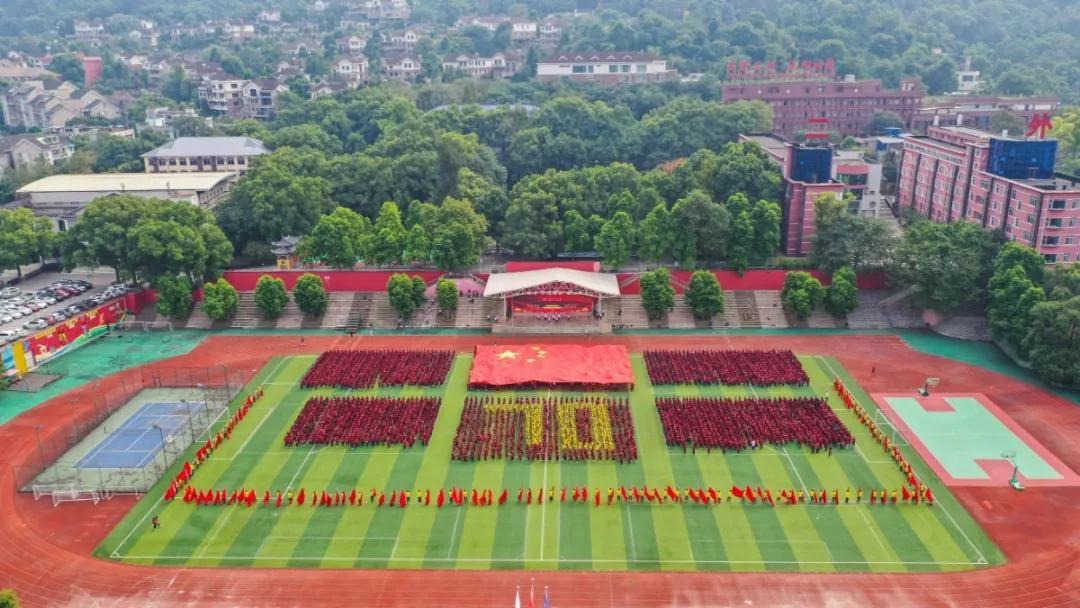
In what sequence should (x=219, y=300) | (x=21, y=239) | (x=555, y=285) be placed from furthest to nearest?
(x=21, y=239), (x=219, y=300), (x=555, y=285)

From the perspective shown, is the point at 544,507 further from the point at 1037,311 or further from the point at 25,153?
the point at 25,153

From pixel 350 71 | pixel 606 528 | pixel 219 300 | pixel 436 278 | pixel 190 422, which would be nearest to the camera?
pixel 606 528

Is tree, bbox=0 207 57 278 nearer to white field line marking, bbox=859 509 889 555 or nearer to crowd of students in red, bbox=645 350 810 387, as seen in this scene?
crowd of students in red, bbox=645 350 810 387

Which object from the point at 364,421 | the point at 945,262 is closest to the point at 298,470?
the point at 364,421

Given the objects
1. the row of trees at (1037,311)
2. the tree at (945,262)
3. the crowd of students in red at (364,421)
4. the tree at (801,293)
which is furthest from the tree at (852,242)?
the crowd of students in red at (364,421)

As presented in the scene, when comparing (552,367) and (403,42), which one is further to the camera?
(403,42)

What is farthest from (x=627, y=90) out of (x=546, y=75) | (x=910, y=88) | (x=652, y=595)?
(x=652, y=595)

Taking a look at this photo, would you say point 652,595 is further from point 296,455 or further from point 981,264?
point 981,264
